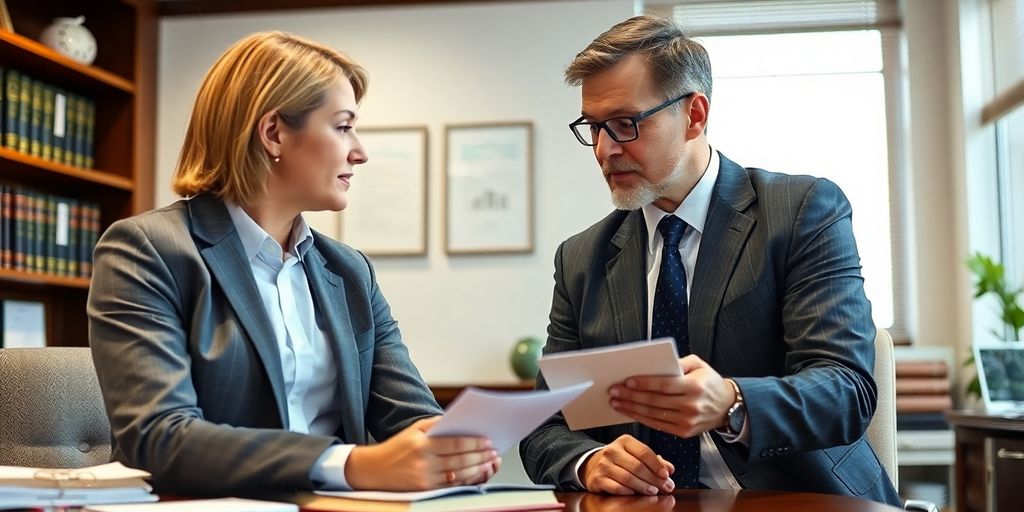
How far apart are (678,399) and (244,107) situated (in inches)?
33.2

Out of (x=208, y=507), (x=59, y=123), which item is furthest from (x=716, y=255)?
(x=59, y=123)

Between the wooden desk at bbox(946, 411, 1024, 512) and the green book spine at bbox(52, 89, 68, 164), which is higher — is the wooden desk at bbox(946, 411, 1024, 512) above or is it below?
below

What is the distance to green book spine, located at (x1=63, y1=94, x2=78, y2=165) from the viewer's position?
15.9ft

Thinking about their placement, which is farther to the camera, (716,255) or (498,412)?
(716,255)

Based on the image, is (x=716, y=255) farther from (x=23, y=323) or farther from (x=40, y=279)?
(x=23, y=323)

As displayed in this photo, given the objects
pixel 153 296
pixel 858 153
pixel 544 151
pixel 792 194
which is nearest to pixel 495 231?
pixel 544 151

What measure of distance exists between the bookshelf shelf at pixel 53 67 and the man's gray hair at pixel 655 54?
9.55ft

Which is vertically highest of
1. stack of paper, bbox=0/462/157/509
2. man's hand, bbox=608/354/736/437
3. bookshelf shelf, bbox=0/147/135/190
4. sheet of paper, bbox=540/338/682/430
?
bookshelf shelf, bbox=0/147/135/190

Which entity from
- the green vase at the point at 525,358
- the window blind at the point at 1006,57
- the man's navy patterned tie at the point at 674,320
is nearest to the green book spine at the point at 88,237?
the green vase at the point at 525,358

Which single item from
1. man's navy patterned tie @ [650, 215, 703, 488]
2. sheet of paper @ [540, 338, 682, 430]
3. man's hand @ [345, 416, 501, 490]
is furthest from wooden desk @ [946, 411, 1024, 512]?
man's hand @ [345, 416, 501, 490]

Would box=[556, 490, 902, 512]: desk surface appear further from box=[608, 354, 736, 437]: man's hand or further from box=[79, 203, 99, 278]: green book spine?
box=[79, 203, 99, 278]: green book spine

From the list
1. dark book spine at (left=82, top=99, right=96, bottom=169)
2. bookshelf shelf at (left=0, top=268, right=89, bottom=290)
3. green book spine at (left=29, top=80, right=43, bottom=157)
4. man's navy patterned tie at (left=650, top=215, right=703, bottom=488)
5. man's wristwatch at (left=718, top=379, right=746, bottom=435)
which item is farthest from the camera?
dark book spine at (left=82, top=99, right=96, bottom=169)

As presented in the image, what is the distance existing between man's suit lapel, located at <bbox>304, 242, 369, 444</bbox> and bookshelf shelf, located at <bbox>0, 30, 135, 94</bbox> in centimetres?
289

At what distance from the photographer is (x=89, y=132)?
5070 millimetres
